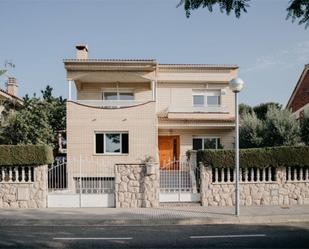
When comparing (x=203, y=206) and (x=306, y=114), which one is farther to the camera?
(x=306, y=114)

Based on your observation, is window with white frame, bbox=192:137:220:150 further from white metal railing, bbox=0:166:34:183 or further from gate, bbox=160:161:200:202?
white metal railing, bbox=0:166:34:183

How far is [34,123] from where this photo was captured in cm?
2156

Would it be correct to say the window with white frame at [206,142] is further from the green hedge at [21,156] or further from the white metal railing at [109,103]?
the green hedge at [21,156]

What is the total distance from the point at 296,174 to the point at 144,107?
934 cm

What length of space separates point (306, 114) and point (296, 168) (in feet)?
22.9

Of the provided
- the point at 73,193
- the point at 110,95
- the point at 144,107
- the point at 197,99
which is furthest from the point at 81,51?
the point at 73,193

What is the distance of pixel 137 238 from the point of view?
857cm

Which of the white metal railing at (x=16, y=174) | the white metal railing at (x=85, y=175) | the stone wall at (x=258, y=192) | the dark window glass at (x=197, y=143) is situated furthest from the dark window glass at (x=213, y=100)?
the white metal railing at (x=16, y=174)

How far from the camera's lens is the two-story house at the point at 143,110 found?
19.4 metres

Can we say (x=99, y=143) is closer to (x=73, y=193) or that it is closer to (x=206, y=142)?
(x=73, y=193)

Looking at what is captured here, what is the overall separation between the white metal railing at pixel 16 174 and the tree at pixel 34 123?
26.4 ft

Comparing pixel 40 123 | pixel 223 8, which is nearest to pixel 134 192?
pixel 223 8

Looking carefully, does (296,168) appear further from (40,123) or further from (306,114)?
(40,123)

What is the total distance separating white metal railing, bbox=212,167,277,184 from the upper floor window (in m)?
11.1
